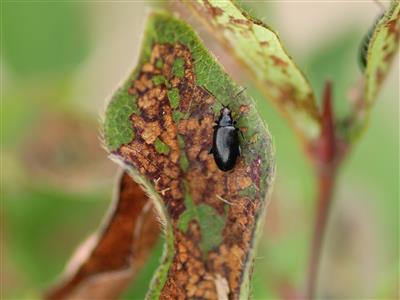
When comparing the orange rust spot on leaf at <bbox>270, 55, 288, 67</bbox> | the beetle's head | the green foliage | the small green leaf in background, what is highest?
the small green leaf in background

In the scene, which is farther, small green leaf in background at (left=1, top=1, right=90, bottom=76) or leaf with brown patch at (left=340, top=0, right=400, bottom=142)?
small green leaf in background at (left=1, top=1, right=90, bottom=76)

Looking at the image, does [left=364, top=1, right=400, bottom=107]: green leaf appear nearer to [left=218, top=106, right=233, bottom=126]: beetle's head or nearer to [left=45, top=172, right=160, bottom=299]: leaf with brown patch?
[left=218, top=106, right=233, bottom=126]: beetle's head

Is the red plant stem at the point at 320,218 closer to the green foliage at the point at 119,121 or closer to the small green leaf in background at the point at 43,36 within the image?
the green foliage at the point at 119,121

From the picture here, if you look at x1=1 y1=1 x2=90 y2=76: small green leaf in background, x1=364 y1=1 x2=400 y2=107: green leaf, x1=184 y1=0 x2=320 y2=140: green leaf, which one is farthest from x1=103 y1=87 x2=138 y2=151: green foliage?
x1=1 y1=1 x2=90 y2=76: small green leaf in background

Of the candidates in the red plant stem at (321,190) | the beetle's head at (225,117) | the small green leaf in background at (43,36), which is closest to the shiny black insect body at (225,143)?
the beetle's head at (225,117)

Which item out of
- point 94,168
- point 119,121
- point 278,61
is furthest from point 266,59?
point 94,168
